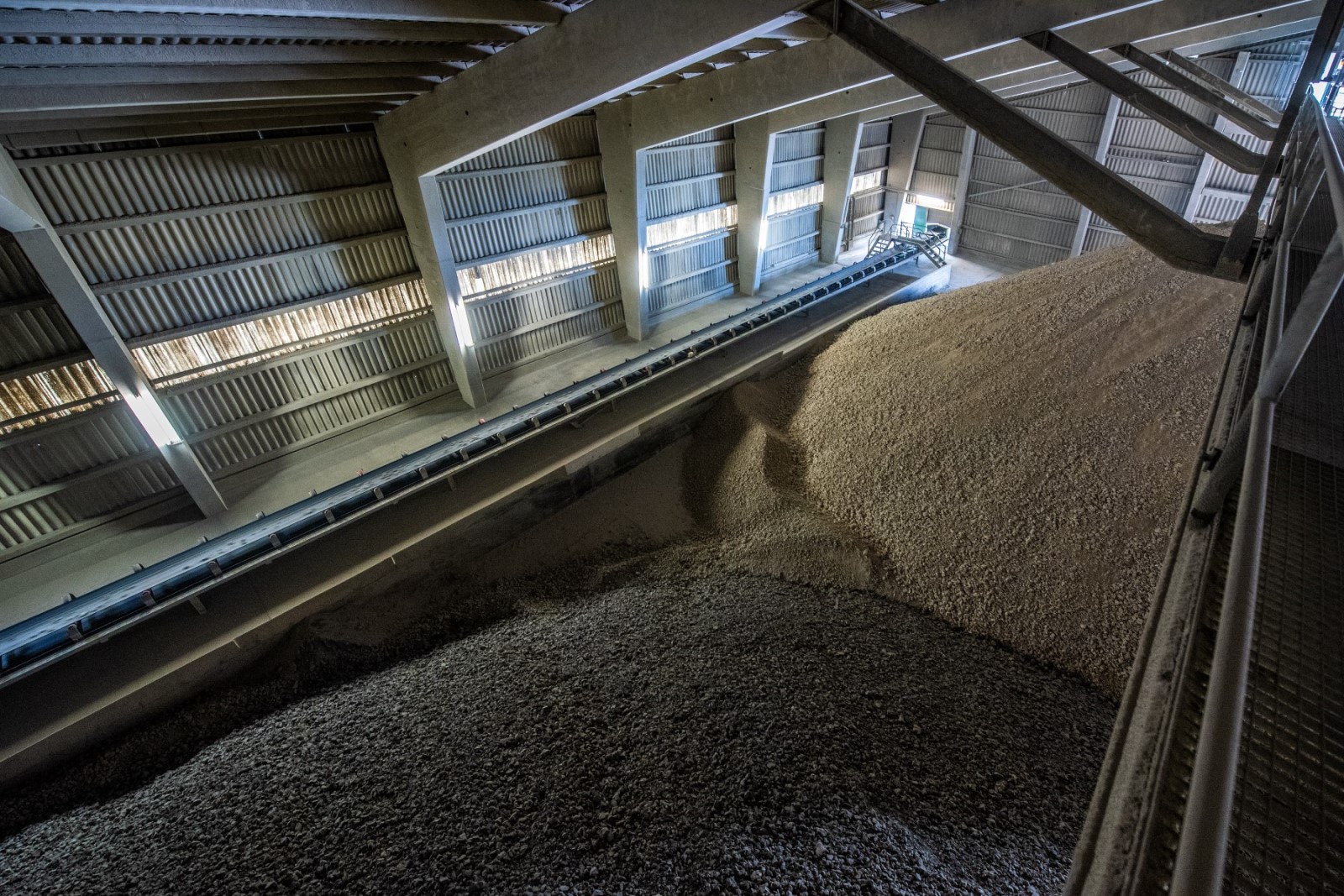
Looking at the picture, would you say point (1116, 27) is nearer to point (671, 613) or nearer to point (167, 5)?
point (671, 613)

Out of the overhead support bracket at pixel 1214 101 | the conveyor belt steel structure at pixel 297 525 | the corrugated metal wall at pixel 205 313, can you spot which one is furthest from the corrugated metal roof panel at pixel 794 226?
the corrugated metal wall at pixel 205 313

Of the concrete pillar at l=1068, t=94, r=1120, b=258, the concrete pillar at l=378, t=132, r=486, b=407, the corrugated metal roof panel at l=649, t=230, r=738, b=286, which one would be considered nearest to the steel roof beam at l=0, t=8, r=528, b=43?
the concrete pillar at l=378, t=132, r=486, b=407

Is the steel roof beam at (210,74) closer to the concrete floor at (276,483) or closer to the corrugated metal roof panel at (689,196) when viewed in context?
the concrete floor at (276,483)

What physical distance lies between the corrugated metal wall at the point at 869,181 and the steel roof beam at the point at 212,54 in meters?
14.8

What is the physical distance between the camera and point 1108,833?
5.50ft

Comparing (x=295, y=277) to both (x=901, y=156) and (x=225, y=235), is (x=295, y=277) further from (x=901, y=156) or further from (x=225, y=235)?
(x=901, y=156)

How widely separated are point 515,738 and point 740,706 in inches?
81.3

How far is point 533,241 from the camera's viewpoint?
38.1ft

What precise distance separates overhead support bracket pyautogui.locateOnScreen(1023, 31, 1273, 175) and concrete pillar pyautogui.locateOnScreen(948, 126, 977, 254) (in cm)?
1151

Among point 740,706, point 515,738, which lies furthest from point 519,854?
point 740,706

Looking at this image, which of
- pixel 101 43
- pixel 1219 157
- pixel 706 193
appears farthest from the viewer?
pixel 706 193

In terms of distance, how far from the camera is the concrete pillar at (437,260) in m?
9.02

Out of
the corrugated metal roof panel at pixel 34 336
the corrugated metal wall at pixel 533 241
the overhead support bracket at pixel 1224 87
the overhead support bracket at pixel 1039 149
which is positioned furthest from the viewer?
the corrugated metal wall at pixel 533 241

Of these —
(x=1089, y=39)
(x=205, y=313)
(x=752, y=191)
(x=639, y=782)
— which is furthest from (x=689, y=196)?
(x=639, y=782)
